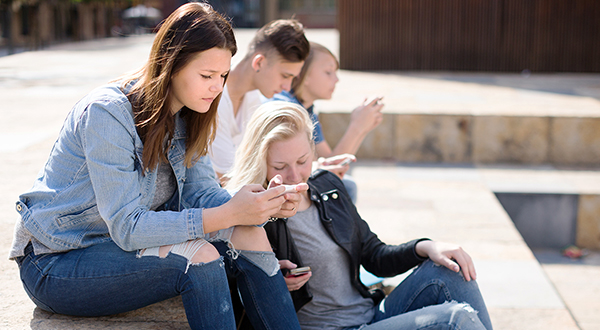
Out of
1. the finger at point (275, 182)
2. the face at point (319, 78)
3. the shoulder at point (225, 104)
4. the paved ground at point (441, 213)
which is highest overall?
the face at point (319, 78)

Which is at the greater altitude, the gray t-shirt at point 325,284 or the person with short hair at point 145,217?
the person with short hair at point 145,217

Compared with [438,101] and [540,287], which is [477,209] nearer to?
[540,287]

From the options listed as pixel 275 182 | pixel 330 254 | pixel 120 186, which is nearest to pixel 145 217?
pixel 120 186

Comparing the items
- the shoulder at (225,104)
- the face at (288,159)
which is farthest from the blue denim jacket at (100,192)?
the shoulder at (225,104)

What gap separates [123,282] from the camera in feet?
5.78

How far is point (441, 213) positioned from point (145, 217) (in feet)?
9.65

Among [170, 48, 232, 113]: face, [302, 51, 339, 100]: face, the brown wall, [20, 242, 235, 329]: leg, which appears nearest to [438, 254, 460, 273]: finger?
[20, 242, 235, 329]: leg

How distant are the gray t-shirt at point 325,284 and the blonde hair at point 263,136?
23cm

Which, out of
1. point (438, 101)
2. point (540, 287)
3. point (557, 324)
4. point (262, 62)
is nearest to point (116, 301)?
point (262, 62)

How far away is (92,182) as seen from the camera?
1693 mm

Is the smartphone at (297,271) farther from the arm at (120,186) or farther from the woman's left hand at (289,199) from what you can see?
the arm at (120,186)

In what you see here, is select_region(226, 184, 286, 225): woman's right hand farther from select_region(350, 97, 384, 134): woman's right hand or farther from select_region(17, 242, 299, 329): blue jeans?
select_region(350, 97, 384, 134): woman's right hand

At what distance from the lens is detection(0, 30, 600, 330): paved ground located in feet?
7.36

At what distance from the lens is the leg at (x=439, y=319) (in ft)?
6.29
